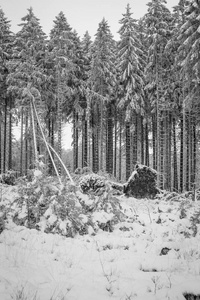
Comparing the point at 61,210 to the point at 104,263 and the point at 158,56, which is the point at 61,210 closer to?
the point at 104,263

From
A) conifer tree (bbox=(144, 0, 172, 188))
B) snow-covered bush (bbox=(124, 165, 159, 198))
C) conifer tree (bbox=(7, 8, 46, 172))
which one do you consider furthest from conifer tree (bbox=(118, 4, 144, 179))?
snow-covered bush (bbox=(124, 165, 159, 198))

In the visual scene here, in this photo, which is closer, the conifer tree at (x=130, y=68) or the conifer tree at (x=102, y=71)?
the conifer tree at (x=130, y=68)

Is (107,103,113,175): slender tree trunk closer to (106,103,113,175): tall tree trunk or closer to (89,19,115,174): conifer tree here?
(106,103,113,175): tall tree trunk

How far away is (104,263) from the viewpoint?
4496 mm

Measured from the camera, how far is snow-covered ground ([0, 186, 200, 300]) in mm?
3322

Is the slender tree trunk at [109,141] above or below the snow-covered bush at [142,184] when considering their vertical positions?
above

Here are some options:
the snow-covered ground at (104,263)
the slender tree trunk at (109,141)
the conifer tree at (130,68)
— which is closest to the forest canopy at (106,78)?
the conifer tree at (130,68)

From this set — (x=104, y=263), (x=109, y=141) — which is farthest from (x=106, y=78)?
(x=104, y=263)

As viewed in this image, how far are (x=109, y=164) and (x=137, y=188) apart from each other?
13044 mm

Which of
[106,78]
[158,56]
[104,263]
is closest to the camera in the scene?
[104,263]

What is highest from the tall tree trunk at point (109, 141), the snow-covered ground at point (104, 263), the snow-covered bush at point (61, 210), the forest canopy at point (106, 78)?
the forest canopy at point (106, 78)

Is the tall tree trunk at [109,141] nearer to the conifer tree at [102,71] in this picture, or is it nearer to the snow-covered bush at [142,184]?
the conifer tree at [102,71]

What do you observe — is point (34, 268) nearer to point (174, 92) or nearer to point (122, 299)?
point (122, 299)

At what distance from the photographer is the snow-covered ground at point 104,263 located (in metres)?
3.32
